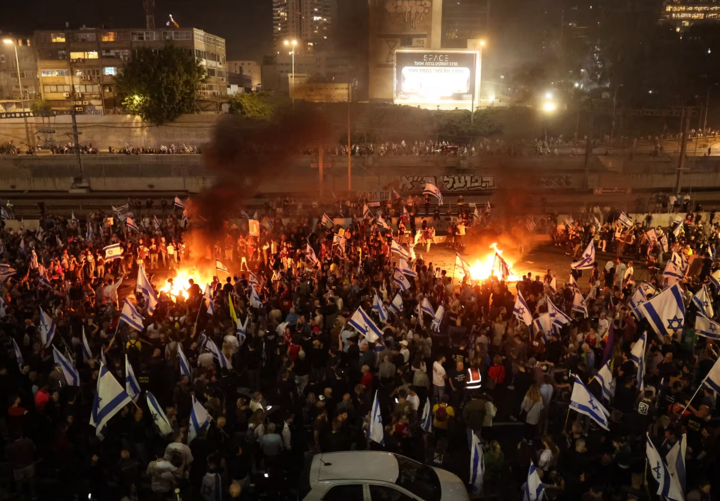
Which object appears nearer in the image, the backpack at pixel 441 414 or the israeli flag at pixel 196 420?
the israeli flag at pixel 196 420

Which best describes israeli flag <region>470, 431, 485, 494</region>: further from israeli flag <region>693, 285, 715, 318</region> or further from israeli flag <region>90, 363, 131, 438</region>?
israeli flag <region>693, 285, 715, 318</region>

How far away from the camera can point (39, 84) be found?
77.8 metres

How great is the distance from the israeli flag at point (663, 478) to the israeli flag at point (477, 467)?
1.86 meters

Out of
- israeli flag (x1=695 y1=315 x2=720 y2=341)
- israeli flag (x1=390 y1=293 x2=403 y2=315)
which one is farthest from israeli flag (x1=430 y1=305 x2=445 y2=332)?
israeli flag (x1=695 y1=315 x2=720 y2=341)

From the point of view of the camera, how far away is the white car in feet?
20.7

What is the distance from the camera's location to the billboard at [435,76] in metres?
55.9

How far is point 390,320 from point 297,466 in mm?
4698

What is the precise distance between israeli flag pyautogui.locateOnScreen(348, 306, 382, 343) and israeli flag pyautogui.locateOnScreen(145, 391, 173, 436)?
3778mm

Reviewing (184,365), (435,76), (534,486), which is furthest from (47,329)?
(435,76)

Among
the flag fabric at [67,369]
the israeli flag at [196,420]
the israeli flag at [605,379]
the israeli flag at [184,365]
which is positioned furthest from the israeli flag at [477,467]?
the flag fabric at [67,369]

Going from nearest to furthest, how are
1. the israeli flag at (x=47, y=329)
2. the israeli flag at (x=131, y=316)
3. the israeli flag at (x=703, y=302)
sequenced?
the israeli flag at (x=47, y=329) < the israeli flag at (x=131, y=316) < the israeli flag at (x=703, y=302)

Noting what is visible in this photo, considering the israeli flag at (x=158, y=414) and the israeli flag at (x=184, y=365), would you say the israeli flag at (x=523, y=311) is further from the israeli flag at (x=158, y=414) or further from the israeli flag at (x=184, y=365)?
the israeli flag at (x=158, y=414)

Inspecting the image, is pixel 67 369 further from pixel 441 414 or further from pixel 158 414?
pixel 441 414

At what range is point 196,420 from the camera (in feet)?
24.8
